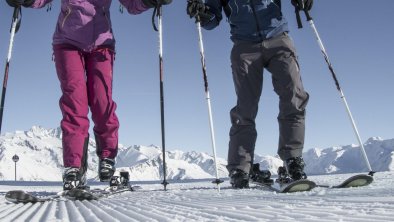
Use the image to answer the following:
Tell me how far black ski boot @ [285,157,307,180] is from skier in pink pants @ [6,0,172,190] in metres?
1.96

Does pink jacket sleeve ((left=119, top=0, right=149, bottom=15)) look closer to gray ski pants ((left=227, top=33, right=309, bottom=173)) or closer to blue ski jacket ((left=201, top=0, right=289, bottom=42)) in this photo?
blue ski jacket ((left=201, top=0, right=289, bottom=42))

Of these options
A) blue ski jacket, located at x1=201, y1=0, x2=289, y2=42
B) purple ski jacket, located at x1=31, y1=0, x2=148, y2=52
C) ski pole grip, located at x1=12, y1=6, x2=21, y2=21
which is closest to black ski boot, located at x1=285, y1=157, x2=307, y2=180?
blue ski jacket, located at x1=201, y1=0, x2=289, y2=42

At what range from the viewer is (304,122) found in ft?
13.8

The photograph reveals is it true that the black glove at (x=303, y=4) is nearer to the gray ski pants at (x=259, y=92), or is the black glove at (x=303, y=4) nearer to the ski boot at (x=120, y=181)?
the gray ski pants at (x=259, y=92)

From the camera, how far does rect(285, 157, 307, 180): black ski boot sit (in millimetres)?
3787

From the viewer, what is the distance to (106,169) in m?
4.55

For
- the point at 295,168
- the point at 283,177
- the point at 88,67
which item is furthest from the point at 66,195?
the point at 295,168

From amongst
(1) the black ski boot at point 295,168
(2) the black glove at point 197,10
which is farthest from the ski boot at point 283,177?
(2) the black glove at point 197,10

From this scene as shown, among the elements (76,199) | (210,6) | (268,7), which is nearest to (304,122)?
(268,7)

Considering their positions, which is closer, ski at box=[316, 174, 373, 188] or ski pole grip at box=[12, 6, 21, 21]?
ski at box=[316, 174, 373, 188]

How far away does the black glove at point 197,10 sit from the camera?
15.8ft

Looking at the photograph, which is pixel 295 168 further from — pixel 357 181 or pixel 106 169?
pixel 106 169

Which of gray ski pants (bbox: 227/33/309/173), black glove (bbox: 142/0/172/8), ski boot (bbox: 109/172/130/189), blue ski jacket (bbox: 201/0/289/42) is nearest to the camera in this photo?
gray ski pants (bbox: 227/33/309/173)

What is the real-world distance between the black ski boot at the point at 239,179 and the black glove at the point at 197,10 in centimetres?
188
